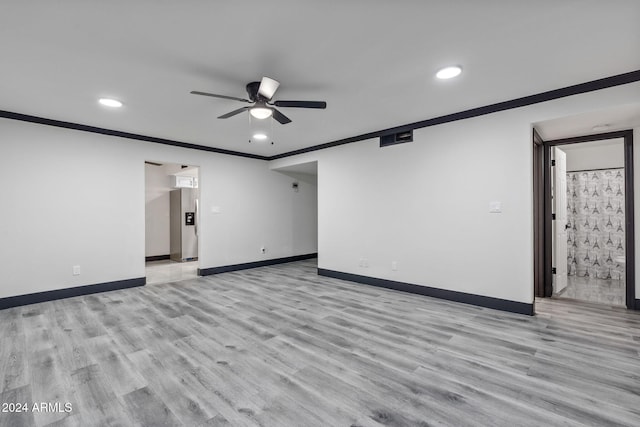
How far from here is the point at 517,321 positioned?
3.28 meters

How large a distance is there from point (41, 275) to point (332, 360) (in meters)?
4.35

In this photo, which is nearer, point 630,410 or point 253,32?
point 630,410

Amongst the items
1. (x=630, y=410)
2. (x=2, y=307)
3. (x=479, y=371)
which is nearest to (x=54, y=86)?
Answer: (x=2, y=307)

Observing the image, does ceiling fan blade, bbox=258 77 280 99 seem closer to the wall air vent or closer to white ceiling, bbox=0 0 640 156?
white ceiling, bbox=0 0 640 156

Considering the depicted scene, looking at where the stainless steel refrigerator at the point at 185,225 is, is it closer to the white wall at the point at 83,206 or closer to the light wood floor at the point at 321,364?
the white wall at the point at 83,206

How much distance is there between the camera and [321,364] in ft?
7.82

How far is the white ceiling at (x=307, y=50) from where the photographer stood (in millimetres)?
1974

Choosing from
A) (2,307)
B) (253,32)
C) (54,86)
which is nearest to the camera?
(253,32)

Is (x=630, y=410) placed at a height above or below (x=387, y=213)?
below

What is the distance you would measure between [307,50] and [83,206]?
4.23 m

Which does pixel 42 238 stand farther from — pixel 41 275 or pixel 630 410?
pixel 630 410

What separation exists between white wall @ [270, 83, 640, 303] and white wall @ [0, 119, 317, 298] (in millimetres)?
2400

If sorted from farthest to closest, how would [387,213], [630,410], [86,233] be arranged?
[387,213], [86,233], [630,410]

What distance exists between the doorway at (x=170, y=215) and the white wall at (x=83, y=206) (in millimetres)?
2008
